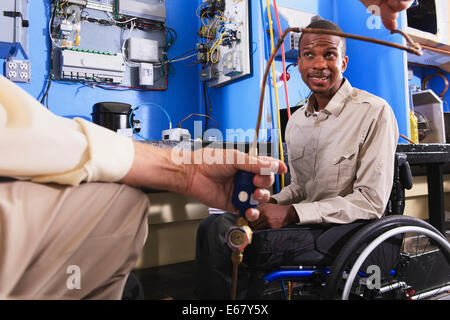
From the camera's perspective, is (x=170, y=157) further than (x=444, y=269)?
No

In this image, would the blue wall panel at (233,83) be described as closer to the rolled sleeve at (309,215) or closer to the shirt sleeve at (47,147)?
the rolled sleeve at (309,215)

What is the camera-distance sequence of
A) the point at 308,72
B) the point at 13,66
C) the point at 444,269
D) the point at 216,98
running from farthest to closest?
the point at 216,98
the point at 13,66
the point at 444,269
the point at 308,72

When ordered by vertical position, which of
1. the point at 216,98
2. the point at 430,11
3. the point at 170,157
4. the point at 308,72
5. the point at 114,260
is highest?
the point at 430,11

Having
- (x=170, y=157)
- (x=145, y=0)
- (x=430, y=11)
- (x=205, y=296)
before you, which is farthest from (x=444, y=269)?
(x=145, y=0)

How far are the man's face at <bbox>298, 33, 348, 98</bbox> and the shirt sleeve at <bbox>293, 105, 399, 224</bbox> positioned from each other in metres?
0.24

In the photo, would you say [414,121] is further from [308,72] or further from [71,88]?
[71,88]

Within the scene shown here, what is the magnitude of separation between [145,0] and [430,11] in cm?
215

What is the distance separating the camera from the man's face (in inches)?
48.5

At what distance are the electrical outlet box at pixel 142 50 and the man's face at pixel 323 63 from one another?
1.48 meters

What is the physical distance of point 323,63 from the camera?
123 centimetres

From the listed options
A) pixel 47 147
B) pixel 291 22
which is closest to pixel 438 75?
pixel 291 22

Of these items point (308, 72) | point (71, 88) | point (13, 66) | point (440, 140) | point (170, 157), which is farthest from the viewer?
point (440, 140)

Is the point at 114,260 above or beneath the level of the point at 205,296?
above

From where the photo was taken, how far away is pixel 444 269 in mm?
1608
